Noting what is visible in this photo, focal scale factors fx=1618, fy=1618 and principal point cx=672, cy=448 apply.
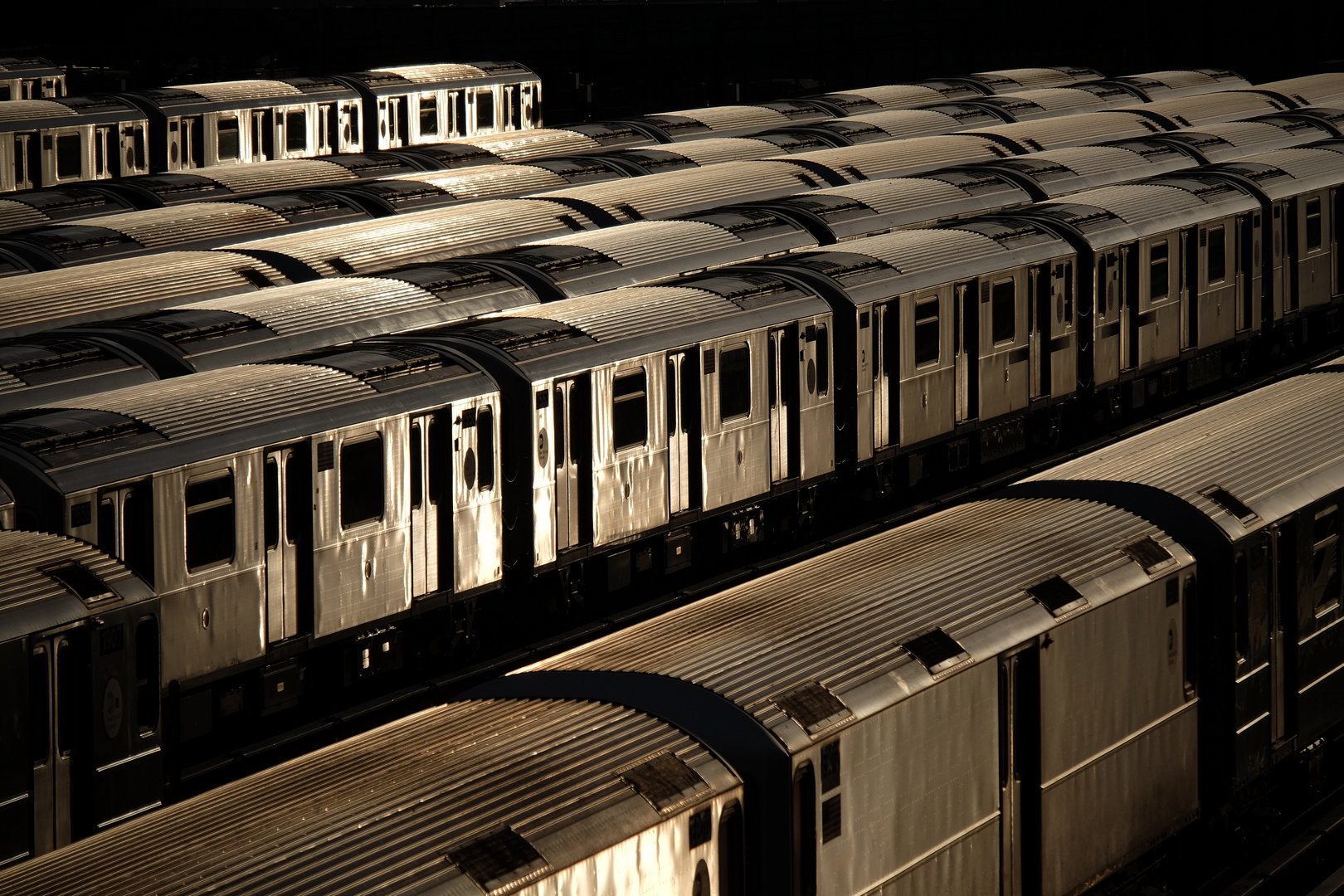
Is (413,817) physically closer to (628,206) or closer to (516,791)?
(516,791)

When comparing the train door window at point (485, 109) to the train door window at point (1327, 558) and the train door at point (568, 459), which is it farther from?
the train door window at point (1327, 558)

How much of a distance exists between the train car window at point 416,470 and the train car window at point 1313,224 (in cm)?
1913

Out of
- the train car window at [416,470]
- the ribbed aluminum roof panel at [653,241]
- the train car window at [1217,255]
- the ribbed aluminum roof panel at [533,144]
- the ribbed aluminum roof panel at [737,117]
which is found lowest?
the train car window at [416,470]

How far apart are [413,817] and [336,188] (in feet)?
68.4

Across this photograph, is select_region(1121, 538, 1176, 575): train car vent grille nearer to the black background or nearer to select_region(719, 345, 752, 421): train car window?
select_region(719, 345, 752, 421): train car window

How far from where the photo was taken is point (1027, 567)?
11.0m

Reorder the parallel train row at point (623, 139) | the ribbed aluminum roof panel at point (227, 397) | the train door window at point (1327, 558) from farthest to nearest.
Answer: the parallel train row at point (623, 139) < the ribbed aluminum roof panel at point (227, 397) < the train door window at point (1327, 558)

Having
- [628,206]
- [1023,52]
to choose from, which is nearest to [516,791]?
[628,206]

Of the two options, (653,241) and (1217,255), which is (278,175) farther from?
(1217,255)

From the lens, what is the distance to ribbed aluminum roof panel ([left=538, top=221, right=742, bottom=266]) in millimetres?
21719

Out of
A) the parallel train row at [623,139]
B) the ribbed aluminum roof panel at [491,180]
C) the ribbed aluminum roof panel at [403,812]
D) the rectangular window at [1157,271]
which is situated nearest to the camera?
the ribbed aluminum roof panel at [403,812]

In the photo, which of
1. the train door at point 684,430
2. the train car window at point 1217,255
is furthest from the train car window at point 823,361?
the train car window at point 1217,255

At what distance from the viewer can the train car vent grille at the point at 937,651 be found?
32.0 ft

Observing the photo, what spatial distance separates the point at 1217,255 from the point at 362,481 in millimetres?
16634
